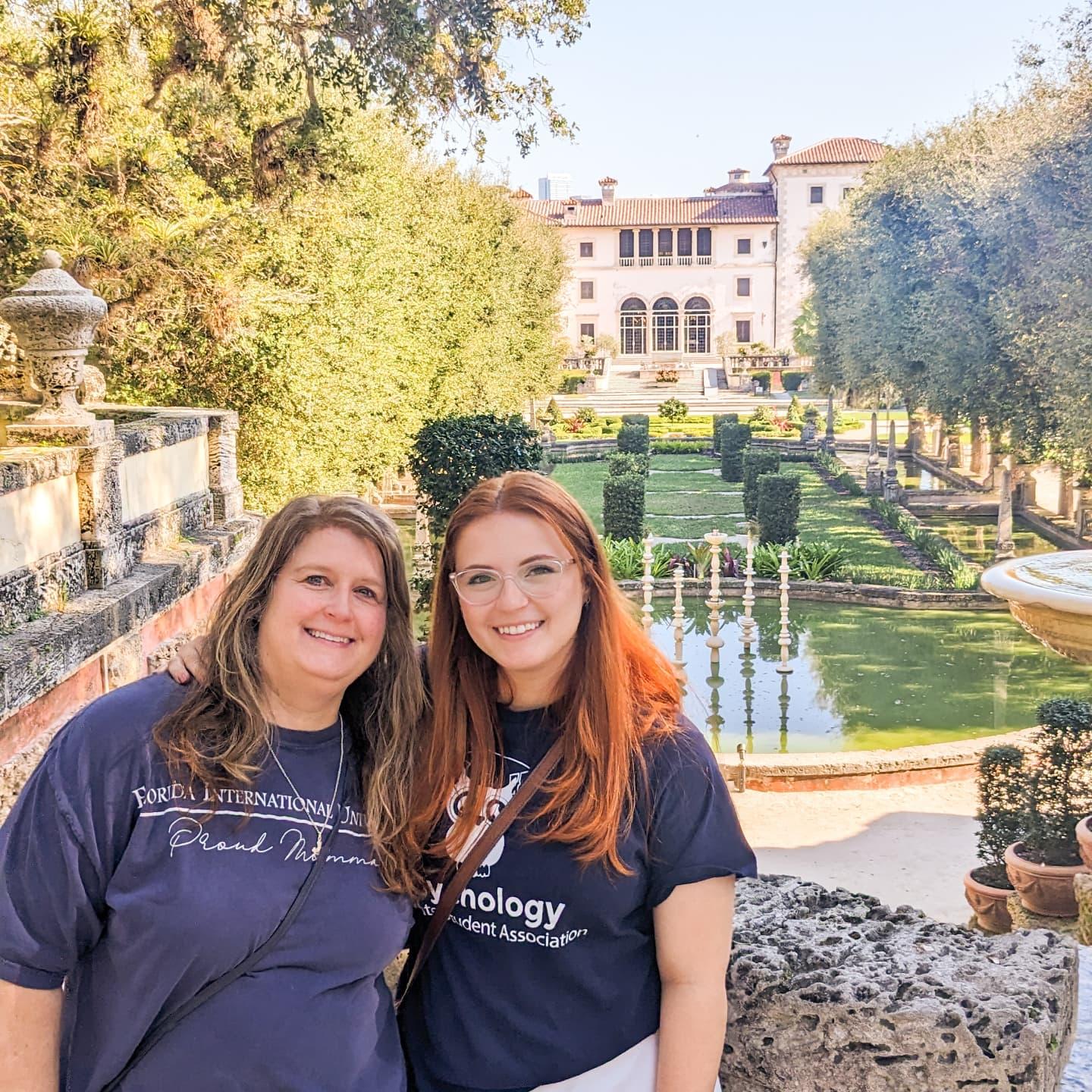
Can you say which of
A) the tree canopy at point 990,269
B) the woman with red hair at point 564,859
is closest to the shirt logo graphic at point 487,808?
the woman with red hair at point 564,859

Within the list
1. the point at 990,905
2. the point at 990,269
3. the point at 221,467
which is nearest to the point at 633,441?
the point at 990,269

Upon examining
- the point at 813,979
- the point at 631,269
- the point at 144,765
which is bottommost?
the point at 813,979

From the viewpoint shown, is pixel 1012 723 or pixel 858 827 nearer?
pixel 858 827

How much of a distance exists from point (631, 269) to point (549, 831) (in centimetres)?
5744

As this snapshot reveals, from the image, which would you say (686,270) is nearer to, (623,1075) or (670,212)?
(670,212)

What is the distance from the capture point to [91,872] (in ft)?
5.15

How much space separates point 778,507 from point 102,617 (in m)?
13.5

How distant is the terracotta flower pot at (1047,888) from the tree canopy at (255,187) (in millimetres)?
5397

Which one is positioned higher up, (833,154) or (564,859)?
(833,154)

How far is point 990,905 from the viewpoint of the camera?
626 centimetres

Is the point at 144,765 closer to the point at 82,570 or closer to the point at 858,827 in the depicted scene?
the point at 82,570

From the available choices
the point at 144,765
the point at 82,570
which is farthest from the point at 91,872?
the point at 82,570

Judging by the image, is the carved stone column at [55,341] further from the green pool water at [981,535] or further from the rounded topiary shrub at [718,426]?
the rounded topiary shrub at [718,426]

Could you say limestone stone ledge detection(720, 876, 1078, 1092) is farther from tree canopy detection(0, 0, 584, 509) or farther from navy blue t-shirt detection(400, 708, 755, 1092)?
tree canopy detection(0, 0, 584, 509)
